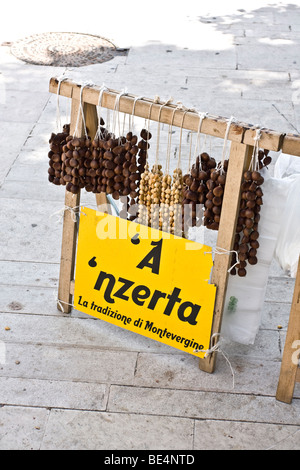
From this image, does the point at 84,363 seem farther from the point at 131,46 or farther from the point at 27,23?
the point at 27,23

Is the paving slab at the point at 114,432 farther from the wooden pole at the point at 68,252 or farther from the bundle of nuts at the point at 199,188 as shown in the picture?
the bundle of nuts at the point at 199,188

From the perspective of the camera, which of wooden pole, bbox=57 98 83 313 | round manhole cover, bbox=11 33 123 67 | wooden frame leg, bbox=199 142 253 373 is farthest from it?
round manhole cover, bbox=11 33 123 67

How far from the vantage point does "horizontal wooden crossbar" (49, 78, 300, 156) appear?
2.47 metres

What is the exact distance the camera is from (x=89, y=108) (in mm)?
2850

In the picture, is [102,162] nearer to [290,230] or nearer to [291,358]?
[290,230]

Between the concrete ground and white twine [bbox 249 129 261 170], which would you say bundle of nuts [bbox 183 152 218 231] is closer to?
white twine [bbox 249 129 261 170]

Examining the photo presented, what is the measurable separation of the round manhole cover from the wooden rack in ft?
12.2

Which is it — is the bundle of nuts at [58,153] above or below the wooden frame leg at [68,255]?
above

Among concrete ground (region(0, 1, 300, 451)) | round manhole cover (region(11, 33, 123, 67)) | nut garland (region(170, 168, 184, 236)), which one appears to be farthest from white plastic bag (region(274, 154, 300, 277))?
round manhole cover (region(11, 33, 123, 67))

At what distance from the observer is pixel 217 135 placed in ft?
8.41

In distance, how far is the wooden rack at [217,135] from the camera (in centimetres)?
249

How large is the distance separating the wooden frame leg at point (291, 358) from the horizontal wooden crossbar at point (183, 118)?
0.59 meters

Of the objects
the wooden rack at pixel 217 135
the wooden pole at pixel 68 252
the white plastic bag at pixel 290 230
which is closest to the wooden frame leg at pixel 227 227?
the wooden rack at pixel 217 135
